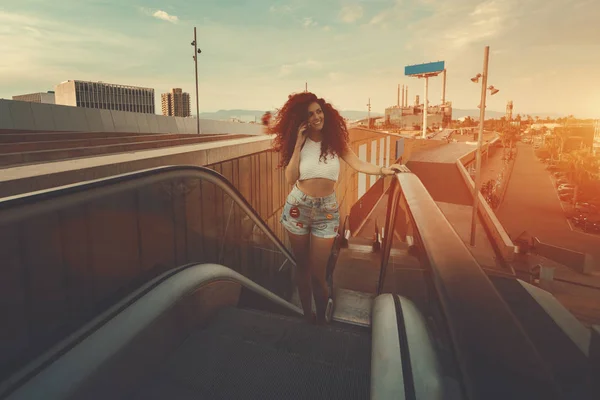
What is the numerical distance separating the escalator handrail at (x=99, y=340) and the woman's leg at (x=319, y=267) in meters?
0.97

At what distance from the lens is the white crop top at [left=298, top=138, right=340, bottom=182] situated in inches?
123

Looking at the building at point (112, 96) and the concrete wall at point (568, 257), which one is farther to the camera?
the building at point (112, 96)

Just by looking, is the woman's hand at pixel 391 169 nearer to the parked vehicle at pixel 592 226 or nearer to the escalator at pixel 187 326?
the escalator at pixel 187 326

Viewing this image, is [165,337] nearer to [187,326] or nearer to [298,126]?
[187,326]

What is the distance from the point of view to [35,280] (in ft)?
5.88

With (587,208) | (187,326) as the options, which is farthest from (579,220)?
(187,326)

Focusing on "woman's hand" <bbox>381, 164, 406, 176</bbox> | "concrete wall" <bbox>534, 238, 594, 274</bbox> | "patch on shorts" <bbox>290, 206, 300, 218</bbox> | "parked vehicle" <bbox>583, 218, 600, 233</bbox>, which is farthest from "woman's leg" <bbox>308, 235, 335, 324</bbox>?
"parked vehicle" <bbox>583, 218, 600, 233</bbox>

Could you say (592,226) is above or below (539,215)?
above

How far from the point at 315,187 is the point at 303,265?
2.43 feet

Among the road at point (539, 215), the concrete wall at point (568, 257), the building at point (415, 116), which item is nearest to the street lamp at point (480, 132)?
the concrete wall at point (568, 257)

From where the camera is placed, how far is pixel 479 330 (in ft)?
2.52

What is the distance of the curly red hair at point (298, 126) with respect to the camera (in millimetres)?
3236

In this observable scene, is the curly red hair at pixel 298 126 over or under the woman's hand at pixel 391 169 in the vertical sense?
over

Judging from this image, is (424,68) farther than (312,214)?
Yes
